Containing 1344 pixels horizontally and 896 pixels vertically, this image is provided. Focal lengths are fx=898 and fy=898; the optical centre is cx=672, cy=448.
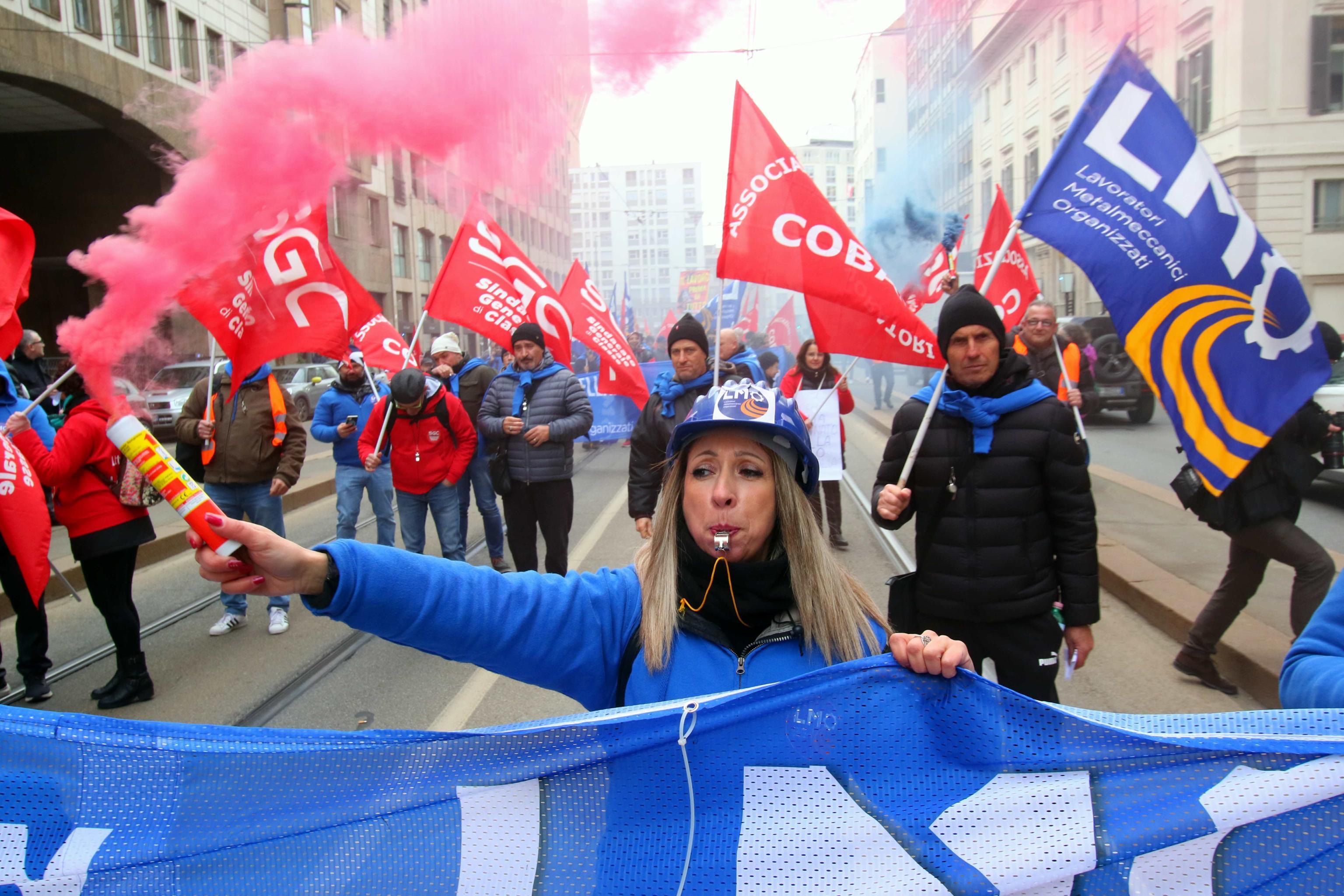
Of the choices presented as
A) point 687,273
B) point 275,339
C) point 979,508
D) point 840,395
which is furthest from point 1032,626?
point 687,273

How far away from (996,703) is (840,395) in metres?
7.61

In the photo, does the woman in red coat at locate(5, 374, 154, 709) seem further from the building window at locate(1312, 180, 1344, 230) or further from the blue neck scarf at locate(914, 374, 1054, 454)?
the building window at locate(1312, 180, 1344, 230)

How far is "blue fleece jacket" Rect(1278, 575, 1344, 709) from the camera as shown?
174cm

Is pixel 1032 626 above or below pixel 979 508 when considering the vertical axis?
below

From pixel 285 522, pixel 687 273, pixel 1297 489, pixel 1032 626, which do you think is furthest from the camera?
pixel 687 273

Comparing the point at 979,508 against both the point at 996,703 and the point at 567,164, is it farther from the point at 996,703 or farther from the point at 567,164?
the point at 567,164

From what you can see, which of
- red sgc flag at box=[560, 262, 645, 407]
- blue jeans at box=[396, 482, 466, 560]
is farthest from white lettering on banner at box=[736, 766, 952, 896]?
red sgc flag at box=[560, 262, 645, 407]

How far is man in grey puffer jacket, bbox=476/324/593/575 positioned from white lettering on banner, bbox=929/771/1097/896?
4863mm

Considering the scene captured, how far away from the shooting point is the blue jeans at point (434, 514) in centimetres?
691

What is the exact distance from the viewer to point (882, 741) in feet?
5.43

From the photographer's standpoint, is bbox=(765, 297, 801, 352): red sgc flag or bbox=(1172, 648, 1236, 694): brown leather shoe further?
bbox=(765, 297, 801, 352): red sgc flag

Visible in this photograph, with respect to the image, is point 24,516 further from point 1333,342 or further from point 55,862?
point 1333,342

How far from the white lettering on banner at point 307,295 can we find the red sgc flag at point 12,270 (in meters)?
1.67

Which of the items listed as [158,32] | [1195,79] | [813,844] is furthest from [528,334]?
[1195,79]
